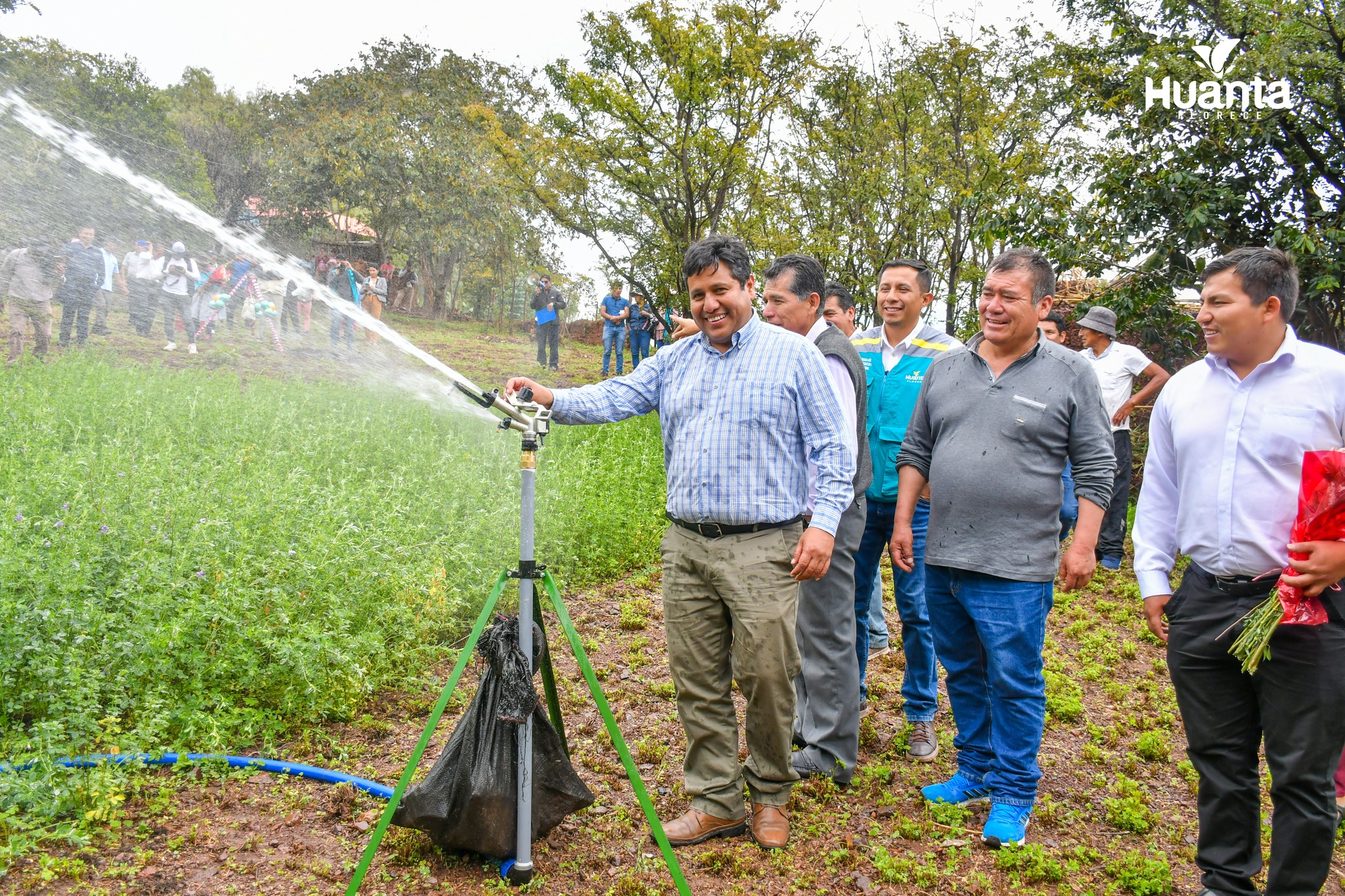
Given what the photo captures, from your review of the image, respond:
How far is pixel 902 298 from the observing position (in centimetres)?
468

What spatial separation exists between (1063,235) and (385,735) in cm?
824

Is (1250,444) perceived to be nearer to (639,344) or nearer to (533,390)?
(533,390)

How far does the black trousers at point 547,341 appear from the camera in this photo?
58.2ft

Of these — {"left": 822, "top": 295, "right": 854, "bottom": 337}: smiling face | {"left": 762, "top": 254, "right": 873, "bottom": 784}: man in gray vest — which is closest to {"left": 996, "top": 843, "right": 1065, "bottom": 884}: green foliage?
{"left": 762, "top": 254, "right": 873, "bottom": 784}: man in gray vest

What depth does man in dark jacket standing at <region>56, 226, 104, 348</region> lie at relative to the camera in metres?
12.3

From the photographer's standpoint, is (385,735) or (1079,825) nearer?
(1079,825)

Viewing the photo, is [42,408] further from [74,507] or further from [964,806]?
[964,806]

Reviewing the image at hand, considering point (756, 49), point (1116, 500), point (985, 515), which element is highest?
point (756, 49)

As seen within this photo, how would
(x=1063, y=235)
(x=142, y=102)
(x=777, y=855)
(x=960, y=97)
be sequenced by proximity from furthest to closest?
1. (x=142, y=102)
2. (x=960, y=97)
3. (x=1063, y=235)
4. (x=777, y=855)

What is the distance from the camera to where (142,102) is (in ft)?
64.2

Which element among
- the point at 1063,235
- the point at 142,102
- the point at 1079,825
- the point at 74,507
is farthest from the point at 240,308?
the point at 1079,825

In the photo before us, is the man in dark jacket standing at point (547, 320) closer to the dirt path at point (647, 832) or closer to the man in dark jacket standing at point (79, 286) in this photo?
the man in dark jacket standing at point (79, 286)

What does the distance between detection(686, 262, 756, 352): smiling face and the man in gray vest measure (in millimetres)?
683

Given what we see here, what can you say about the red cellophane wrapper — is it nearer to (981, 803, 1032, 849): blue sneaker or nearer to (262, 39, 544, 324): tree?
(981, 803, 1032, 849): blue sneaker
